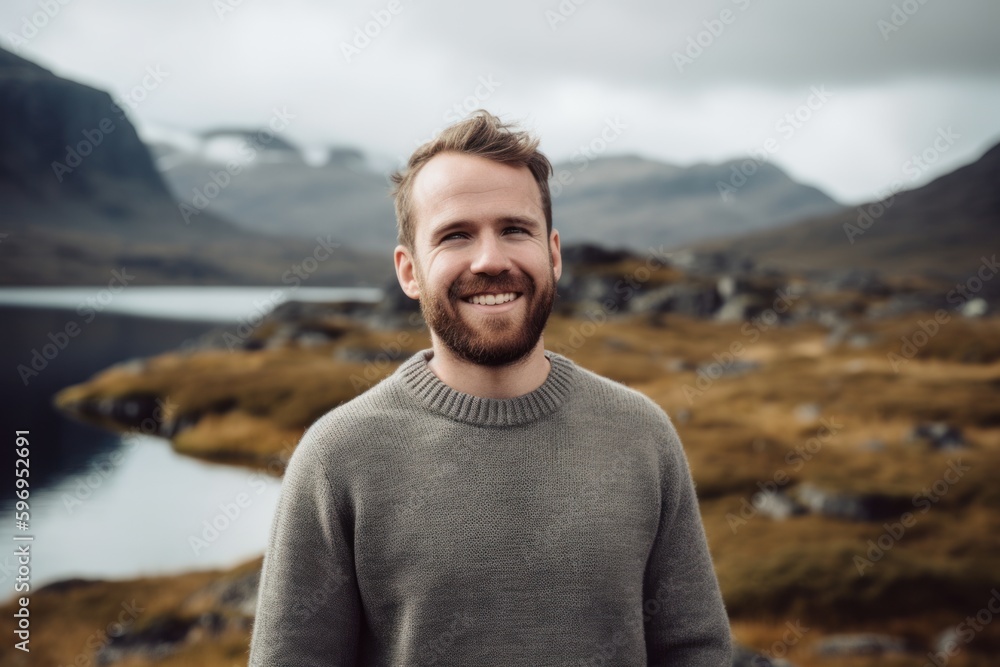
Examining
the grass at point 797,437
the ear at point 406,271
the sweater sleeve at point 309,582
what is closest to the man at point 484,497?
the sweater sleeve at point 309,582

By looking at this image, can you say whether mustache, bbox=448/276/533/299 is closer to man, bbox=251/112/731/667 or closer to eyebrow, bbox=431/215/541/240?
man, bbox=251/112/731/667

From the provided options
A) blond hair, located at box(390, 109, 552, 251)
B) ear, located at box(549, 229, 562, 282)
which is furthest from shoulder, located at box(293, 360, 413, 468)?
ear, located at box(549, 229, 562, 282)

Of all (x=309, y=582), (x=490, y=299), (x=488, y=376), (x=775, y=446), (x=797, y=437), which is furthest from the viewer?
(x=797, y=437)

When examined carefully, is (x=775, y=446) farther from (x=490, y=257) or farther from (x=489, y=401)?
(x=490, y=257)

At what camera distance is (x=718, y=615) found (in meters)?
4.50

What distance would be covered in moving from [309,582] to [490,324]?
63.1 inches

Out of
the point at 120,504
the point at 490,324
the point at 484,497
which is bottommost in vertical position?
the point at 484,497

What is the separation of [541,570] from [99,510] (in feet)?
134

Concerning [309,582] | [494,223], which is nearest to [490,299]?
[494,223]

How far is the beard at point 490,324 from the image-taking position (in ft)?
13.5

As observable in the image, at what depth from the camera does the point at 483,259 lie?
4.07 meters

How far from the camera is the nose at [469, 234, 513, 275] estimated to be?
407 cm

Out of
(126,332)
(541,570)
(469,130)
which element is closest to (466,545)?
(541,570)

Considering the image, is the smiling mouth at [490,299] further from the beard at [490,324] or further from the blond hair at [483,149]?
the blond hair at [483,149]
